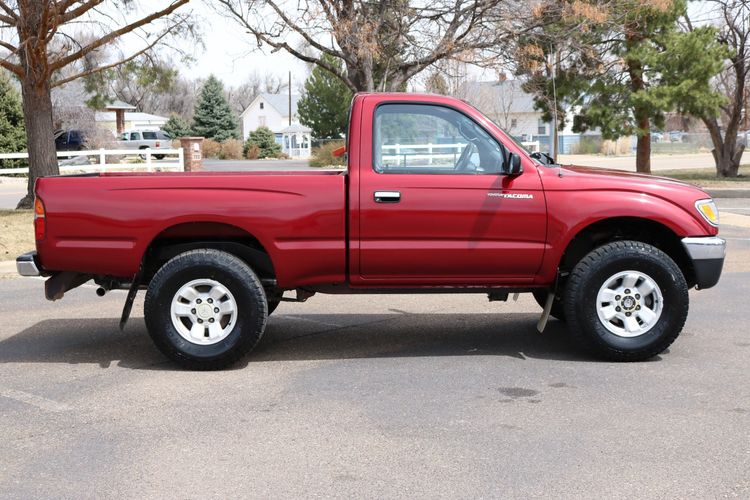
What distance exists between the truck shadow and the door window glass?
145cm

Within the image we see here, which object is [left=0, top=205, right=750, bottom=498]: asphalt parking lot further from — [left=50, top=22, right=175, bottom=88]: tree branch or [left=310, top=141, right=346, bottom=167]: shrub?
[left=310, top=141, right=346, bottom=167]: shrub

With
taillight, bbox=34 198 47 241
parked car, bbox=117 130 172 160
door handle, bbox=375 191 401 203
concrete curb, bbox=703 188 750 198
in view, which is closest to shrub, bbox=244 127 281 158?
parked car, bbox=117 130 172 160

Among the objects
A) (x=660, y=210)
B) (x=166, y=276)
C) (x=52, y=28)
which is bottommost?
(x=166, y=276)

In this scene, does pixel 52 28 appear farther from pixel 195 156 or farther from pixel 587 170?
pixel 195 156

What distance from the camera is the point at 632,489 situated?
4500mm

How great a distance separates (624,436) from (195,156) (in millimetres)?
27528

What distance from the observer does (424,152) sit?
23.3 feet

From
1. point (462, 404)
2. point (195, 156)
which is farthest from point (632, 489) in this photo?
point (195, 156)

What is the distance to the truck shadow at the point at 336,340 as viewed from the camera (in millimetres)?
7402

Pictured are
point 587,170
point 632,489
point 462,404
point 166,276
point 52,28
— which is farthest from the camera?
point 52,28

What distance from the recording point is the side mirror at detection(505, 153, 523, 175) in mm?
6902

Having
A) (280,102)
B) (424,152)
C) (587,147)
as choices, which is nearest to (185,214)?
(424,152)

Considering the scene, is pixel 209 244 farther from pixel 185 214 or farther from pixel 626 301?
pixel 626 301

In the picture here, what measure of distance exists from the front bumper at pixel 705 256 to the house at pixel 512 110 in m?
36.9
